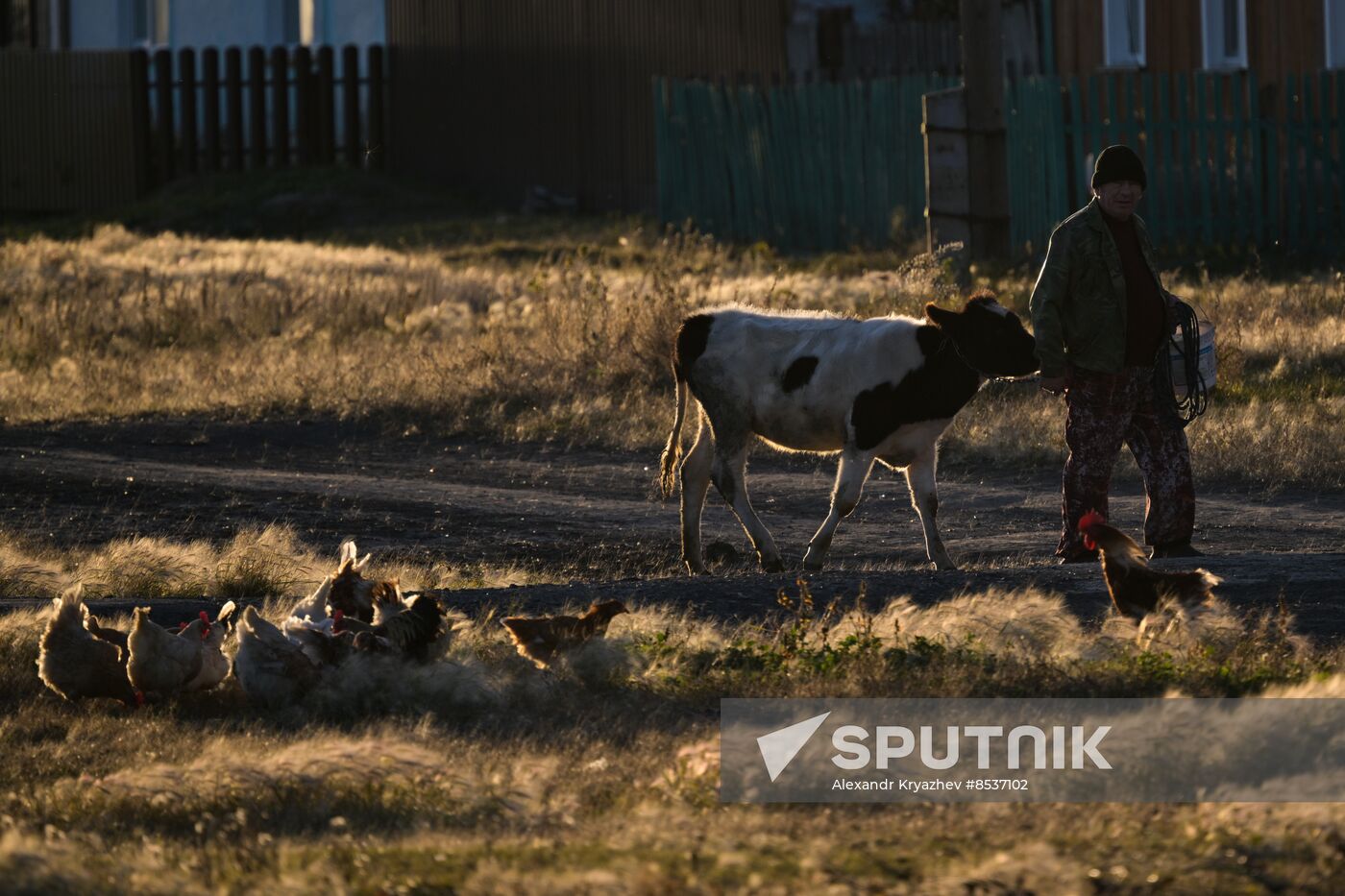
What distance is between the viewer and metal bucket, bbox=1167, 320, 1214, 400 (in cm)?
891

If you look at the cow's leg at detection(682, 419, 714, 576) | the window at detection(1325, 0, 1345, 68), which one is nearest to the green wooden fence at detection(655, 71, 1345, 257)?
the window at detection(1325, 0, 1345, 68)

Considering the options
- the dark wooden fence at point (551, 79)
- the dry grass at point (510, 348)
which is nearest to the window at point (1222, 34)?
the dry grass at point (510, 348)

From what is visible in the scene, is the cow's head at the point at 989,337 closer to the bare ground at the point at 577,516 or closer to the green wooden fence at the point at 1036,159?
the bare ground at the point at 577,516

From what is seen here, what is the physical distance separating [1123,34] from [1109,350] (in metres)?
16.4

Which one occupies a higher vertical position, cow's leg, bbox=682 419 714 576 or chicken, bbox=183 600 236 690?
cow's leg, bbox=682 419 714 576

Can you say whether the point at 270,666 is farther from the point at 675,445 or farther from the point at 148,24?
the point at 148,24

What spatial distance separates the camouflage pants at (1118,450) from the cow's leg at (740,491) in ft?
4.45

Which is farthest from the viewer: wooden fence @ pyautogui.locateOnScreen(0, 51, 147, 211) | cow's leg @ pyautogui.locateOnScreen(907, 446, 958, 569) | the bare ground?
wooden fence @ pyautogui.locateOnScreen(0, 51, 147, 211)

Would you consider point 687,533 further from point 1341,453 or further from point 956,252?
point 956,252

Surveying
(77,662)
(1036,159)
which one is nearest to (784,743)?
(77,662)

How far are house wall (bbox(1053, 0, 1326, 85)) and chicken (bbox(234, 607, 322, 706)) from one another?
16568 mm

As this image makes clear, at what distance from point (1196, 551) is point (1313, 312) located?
736 cm

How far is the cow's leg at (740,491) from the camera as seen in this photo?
9477mm

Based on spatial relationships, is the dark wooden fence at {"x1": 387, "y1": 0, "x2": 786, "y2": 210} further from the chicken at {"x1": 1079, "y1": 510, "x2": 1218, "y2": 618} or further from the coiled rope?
the chicken at {"x1": 1079, "y1": 510, "x2": 1218, "y2": 618}
